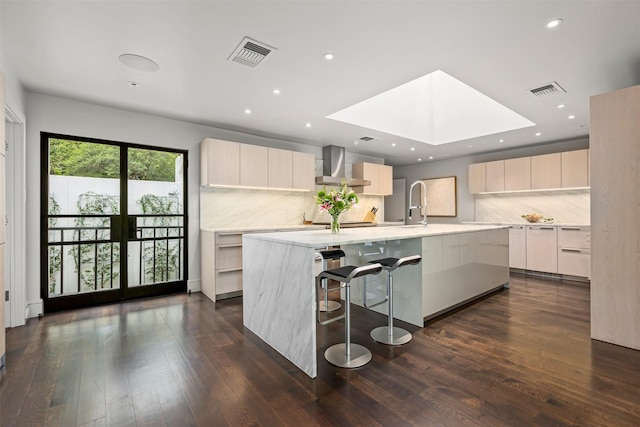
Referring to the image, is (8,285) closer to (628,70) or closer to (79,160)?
(79,160)

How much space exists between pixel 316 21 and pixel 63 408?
2930 millimetres

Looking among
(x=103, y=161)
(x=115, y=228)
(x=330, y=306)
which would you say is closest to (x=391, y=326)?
(x=330, y=306)

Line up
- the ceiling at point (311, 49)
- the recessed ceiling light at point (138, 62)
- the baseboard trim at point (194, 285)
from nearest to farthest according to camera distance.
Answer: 1. the ceiling at point (311, 49)
2. the recessed ceiling light at point (138, 62)
3. the baseboard trim at point (194, 285)

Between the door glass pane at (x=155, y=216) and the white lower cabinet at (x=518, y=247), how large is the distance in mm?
5824

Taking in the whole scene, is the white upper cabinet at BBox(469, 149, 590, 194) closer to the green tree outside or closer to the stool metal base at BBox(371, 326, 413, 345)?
the stool metal base at BBox(371, 326, 413, 345)

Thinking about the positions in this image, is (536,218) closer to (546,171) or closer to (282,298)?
(546,171)

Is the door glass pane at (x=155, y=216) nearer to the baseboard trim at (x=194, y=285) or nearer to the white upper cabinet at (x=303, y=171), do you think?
the baseboard trim at (x=194, y=285)

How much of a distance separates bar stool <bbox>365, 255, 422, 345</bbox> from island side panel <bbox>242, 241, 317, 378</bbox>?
2.47ft

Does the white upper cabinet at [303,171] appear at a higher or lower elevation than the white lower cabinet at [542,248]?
higher

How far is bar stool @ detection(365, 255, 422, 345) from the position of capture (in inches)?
102

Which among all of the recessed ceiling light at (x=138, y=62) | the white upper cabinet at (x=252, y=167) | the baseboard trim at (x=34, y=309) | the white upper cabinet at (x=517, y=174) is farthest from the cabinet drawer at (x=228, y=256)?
the white upper cabinet at (x=517, y=174)

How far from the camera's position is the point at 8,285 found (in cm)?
297

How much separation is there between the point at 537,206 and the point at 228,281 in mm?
6014

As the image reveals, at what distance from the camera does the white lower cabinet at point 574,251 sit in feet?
15.5
